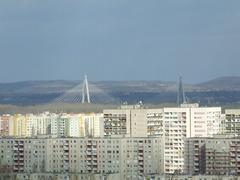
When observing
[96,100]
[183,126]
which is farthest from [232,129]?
[96,100]

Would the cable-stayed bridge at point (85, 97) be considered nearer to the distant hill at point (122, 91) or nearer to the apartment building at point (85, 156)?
the distant hill at point (122, 91)

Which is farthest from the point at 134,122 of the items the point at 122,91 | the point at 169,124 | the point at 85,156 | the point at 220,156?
the point at 122,91

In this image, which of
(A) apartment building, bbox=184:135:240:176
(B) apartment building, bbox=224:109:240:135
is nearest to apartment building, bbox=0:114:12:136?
(B) apartment building, bbox=224:109:240:135

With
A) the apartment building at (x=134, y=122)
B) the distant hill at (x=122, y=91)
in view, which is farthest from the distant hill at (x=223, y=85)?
the apartment building at (x=134, y=122)

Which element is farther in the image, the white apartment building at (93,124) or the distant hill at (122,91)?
the distant hill at (122,91)

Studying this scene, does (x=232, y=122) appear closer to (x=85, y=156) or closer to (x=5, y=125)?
(x=85, y=156)
